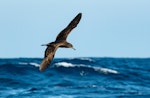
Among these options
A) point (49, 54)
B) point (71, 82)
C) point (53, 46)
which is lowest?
point (71, 82)

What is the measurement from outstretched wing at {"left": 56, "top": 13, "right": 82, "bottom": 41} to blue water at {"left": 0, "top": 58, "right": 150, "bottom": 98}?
25.8 m

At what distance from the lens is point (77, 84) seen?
184 feet

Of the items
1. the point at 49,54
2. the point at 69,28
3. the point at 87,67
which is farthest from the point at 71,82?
the point at 49,54

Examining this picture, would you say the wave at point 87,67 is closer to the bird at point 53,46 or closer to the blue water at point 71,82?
the blue water at point 71,82

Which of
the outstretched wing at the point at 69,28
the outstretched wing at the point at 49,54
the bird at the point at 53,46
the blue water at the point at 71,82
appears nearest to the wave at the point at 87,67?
the blue water at the point at 71,82

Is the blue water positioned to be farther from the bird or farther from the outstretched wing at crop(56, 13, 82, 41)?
the bird

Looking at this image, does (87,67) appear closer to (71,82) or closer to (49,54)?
(71,82)

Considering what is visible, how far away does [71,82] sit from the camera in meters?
57.1

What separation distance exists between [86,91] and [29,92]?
15.5ft

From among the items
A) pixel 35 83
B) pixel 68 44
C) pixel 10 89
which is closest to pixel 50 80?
pixel 35 83

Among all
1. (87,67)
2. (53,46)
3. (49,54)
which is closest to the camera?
(53,46)

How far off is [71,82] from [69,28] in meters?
34.7

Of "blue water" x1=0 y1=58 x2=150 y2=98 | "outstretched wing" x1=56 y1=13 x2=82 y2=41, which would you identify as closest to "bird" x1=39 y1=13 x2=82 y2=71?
"outstretched wing" x1=56 y1=13 x2=82 y2=41

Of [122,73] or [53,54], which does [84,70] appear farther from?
[53,54]
